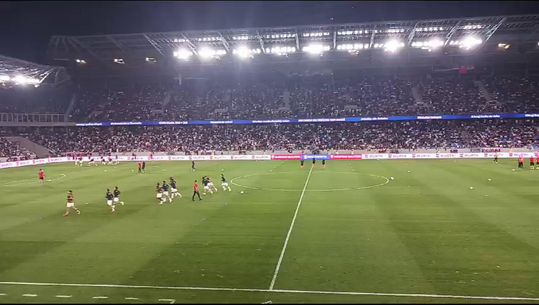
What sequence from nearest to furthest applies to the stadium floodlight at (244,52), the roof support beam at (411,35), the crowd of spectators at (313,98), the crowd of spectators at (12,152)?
1. the roof support beam at (411,35)
2. the crowd of spectators at (12,152)
3. the stadium floodlight at (244,52)
4. the crowd of spectators at (313,98)

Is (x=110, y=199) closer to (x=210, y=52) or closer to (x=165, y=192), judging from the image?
(x=165, y=192)

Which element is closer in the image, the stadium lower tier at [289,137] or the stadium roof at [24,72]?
the stadium roof at [24,72]

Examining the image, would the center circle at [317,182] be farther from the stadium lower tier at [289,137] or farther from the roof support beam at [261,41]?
the roof support beam at [261,41]

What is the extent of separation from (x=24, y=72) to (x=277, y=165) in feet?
136

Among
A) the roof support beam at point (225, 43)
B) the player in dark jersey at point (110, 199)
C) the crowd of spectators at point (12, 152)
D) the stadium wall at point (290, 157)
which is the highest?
the roof support beam at point (225, 43)

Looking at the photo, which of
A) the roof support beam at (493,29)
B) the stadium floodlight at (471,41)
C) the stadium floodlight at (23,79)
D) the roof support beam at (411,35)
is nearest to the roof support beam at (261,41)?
the roof support beam at (411,35)

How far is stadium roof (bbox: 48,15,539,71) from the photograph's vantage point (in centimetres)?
5888

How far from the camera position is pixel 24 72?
64.4 metres

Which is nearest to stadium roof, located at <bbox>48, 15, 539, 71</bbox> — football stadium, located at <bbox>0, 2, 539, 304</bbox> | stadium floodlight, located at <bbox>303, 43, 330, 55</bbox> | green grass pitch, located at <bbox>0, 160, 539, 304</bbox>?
stadium floodlight, located at <bbox>303, 43, 330, 55</bbox>

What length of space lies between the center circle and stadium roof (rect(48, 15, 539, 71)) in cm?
2311

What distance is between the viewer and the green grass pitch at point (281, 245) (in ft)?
42.4

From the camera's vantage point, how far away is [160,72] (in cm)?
8169

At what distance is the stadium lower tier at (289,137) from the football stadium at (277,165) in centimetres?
42

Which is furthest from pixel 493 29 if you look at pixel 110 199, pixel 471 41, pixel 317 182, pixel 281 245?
pixel 110 199
